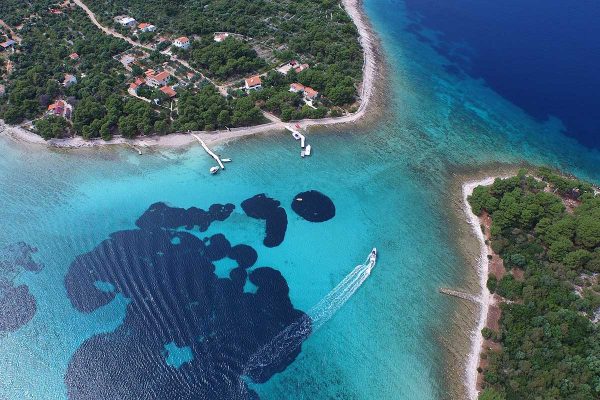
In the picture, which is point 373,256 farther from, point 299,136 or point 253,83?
point 253,83

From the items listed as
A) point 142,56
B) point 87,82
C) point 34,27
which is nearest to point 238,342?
point 87,82

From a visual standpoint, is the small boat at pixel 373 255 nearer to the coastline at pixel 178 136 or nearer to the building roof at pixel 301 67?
the coastline at pixel 178 136

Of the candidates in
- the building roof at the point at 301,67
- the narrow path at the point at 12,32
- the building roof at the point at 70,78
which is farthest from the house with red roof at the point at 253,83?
the narrow path at the point at 12,32

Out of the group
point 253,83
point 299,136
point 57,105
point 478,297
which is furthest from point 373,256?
point 57,105

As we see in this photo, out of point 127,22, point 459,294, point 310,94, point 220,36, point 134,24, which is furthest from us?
point 134,24

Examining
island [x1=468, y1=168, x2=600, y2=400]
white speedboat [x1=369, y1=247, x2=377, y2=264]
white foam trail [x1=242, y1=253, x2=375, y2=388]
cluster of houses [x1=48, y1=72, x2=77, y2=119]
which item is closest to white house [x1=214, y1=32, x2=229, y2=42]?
cluster of houses [x1=48, y1=72, x2=77, y2=119]

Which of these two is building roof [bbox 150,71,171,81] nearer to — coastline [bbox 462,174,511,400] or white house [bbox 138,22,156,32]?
white house [bbox 138,22,156,32]

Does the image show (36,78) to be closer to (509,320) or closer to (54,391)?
(54,391)
